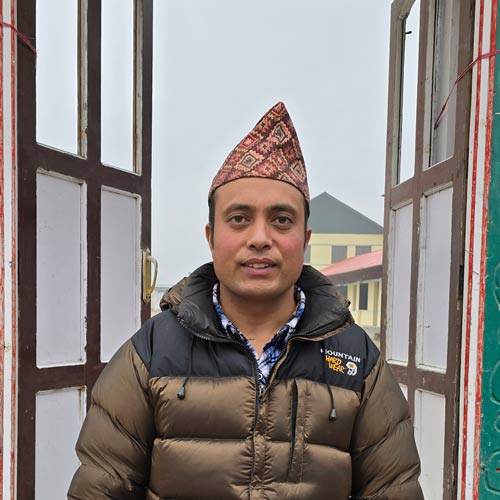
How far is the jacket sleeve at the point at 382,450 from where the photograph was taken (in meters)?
1.17

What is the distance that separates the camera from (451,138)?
2260 millimetres

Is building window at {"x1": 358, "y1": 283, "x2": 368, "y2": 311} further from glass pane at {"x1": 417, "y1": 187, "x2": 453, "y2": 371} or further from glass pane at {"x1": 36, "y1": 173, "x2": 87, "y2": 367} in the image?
glass pane at {"x1": 36, "y1": 173, "x2": 87, "y2": 367}

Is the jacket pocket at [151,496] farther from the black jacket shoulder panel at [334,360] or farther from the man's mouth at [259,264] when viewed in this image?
the man's mouth at [259,264]

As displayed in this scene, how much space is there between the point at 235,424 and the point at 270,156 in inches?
24.7

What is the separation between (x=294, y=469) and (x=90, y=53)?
6.63ft

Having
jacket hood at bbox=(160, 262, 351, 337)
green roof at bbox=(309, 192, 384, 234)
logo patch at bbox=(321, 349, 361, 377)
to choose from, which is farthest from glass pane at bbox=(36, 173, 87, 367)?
green roof at bbox=(309, 192, 384, 234)

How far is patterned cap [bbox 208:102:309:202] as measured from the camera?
1.18 m

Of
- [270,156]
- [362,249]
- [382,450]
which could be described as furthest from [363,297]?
[270,156]

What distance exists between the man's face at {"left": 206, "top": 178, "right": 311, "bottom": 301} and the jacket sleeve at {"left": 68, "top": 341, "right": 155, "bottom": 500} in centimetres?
31

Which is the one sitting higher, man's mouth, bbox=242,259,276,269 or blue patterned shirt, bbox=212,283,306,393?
man's mouth, bbox=242,259,276,269

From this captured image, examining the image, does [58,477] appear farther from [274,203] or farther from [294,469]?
[274,203]

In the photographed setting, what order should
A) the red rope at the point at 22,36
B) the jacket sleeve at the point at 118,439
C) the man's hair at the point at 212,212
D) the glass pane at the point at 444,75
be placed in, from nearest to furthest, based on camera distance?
the jacket sleeve at the point at 118,439
the man's hair at the point at 212,212
the red rope at the point at 22,36
the glass pane at the point at 444,75

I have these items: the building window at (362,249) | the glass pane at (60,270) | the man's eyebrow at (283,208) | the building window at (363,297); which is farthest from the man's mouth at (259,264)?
the building window at (362,249)

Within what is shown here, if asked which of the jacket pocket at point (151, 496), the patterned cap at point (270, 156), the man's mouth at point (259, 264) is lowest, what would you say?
the jacket pocket at point (151, 496)
